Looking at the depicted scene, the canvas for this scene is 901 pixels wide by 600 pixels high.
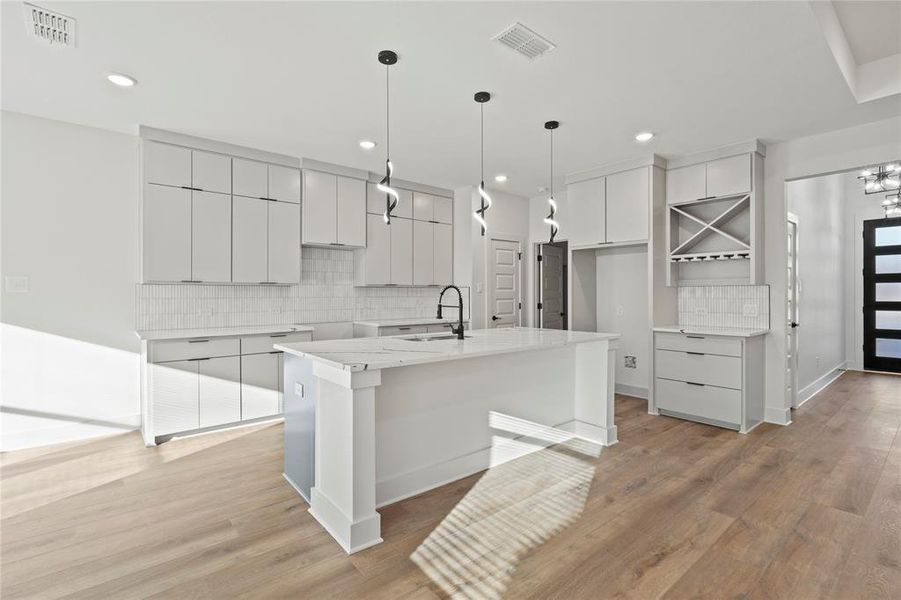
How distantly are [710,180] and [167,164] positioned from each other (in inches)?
208

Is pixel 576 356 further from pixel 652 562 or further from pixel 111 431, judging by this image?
pixel 111 431

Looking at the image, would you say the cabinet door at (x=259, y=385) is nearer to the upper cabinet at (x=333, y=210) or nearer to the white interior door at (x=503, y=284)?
the upper cabinet at (x=333, y=210)

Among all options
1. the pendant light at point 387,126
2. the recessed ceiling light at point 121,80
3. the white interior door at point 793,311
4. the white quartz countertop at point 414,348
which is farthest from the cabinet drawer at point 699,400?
the recessed ceiling light at point 121,80

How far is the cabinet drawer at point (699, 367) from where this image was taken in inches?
164

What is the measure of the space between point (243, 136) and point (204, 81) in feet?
3.63

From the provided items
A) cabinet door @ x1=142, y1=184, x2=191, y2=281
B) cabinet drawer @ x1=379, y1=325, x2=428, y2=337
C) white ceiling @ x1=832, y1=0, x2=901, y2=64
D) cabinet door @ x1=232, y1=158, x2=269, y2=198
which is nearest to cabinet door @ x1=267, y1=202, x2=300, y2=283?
cabinet door @ x1=232, y1=158, x2=269, y2=198

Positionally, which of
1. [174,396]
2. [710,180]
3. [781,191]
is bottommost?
[174,396]

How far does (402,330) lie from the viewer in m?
5.60

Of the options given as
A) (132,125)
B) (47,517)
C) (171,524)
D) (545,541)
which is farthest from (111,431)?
(545,541)

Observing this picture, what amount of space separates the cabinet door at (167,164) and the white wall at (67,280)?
0.25m

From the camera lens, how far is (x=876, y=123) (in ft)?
12.8

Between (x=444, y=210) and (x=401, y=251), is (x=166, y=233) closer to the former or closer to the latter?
(x=401, y=251)

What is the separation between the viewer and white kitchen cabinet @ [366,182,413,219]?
5543mm

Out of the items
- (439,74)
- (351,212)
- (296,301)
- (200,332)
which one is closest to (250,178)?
(351,212)
